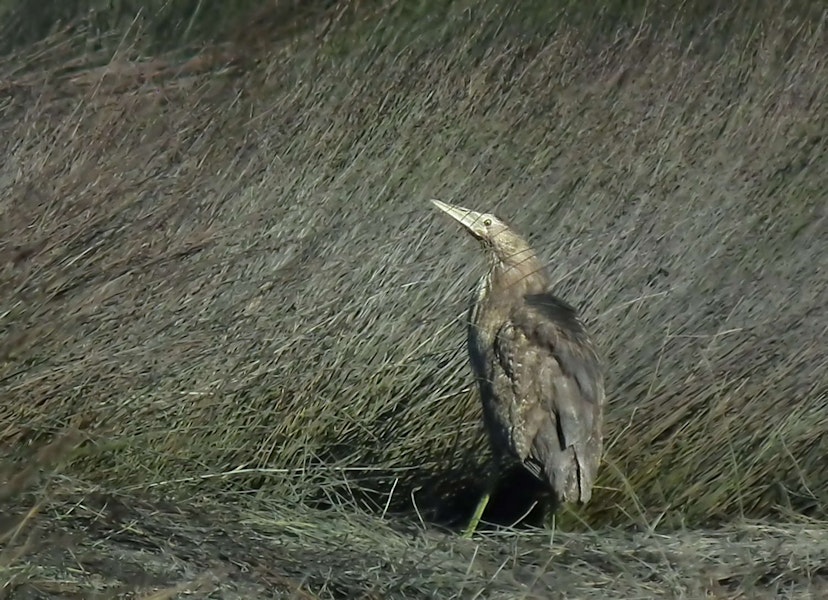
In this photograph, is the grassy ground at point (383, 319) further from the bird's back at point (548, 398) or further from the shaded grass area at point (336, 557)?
the bird's back at point (548, 398)

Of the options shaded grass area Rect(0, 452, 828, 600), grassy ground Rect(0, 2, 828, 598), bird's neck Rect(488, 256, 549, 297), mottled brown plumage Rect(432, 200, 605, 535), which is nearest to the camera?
shaded grass area Rect(0, 452, 828, 600)

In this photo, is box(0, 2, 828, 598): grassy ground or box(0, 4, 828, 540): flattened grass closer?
box(0, 2, 828, 598): grassy ground

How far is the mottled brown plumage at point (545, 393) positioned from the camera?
3.58 meters

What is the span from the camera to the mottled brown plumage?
141 inches

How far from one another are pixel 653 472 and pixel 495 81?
1.88 meters

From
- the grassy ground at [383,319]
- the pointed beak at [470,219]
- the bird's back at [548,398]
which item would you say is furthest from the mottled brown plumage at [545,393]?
the pointed beak at [470,219]

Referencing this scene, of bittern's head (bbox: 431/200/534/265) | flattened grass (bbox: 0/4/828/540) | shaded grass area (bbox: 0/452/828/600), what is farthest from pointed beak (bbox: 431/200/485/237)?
shaded grass area (bbox: 0/452/828/600)

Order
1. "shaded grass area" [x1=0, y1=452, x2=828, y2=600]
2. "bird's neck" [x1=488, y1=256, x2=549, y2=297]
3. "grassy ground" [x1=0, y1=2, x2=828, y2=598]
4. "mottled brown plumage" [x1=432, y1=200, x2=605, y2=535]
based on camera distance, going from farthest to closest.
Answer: "bird's neck" [x1=488, y1=256, x2=549, y2=297]
"mottled brown plumage" [x1=432, y1=200, x2=605, y2=535]
"grassy ground" [x1=0, y1=2, x2=828, y2=598]
"shaded grass area" [x1=0, y1=452, x2=828, y2=600]

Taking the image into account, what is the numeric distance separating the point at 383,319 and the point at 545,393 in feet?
1.77

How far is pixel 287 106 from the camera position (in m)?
4.87

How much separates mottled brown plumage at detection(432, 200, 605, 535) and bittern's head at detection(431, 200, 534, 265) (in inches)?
6.4

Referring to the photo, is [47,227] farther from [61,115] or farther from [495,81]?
[495,81]

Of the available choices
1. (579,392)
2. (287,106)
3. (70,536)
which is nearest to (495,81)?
(287,106)

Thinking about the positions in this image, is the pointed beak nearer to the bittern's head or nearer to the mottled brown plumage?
the bittern's head
